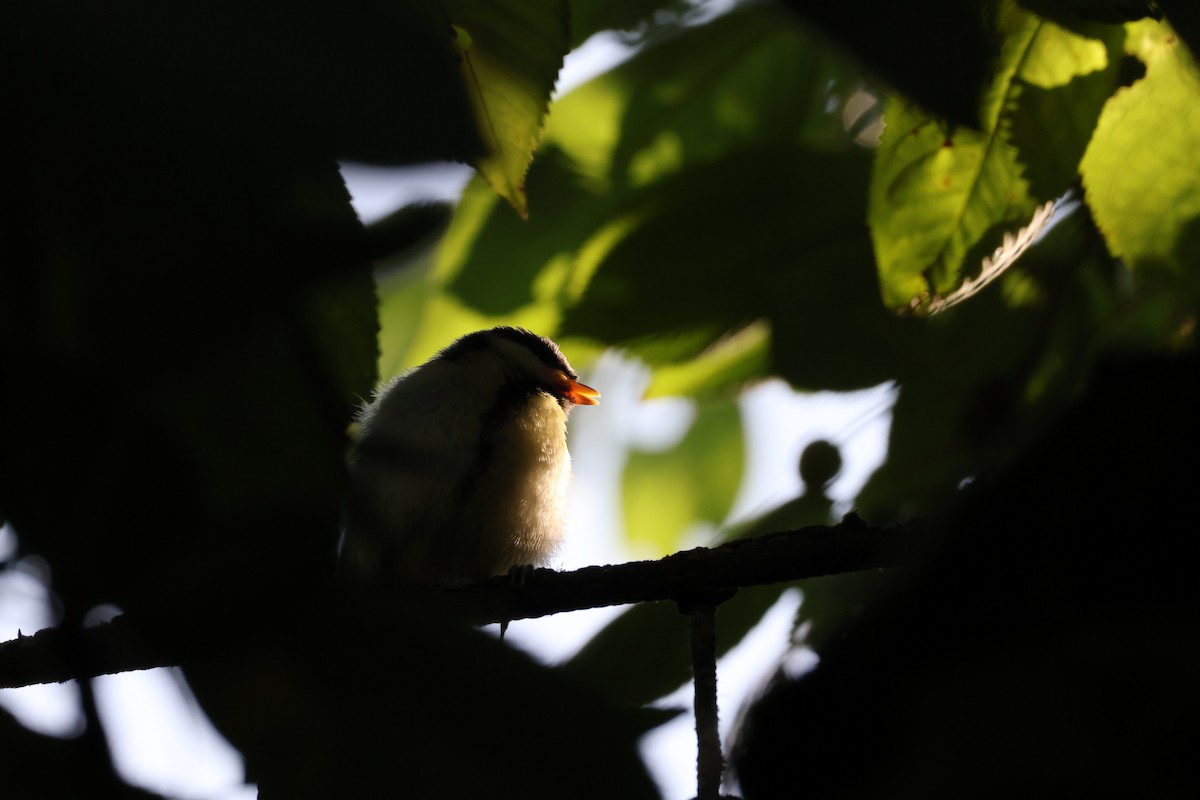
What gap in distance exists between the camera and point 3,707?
82 cm

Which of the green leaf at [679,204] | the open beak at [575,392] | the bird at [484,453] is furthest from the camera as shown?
the open beak at [575,392]

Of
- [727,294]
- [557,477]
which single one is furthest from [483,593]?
[557,477]

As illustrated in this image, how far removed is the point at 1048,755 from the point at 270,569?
1.26ft

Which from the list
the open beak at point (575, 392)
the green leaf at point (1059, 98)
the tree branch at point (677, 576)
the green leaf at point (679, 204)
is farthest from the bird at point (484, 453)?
the green leaf at point (1059, 98)

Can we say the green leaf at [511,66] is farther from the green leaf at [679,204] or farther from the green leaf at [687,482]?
the green leaf at [687,482]

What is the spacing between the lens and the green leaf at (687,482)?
2227mm

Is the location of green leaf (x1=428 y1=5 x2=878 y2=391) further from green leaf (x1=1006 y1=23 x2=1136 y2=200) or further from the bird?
the bird

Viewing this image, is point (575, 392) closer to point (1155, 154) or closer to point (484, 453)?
point (484, 453)

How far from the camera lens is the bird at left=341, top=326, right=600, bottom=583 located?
318 centimetres

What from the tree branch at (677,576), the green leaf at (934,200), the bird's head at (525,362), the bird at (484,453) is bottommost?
the tree branch at (677,576)

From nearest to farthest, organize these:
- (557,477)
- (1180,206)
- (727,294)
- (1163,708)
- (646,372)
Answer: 1. (1163,708)
2. (1180,206)
3. (727,294)
4. (646,372)
5. (557,477)

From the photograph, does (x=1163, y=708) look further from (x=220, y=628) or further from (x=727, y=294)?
(x=727, y=294)

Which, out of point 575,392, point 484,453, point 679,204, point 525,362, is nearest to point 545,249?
point 679,204

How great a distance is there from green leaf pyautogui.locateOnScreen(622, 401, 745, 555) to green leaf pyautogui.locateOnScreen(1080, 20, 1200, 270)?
92 cm
